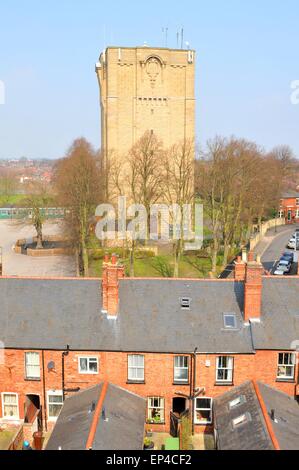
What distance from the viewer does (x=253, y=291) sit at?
861 inches

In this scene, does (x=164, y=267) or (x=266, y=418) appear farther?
(x=164, y=267)

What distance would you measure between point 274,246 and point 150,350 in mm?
40301

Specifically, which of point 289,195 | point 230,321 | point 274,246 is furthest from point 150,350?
point 289,195

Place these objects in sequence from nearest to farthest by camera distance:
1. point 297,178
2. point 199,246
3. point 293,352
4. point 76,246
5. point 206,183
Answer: point 293,352, point 76,246, point 206,183, point 199,246, point 297,178

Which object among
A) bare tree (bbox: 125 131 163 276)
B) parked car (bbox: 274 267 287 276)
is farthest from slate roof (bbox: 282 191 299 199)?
parked car (bbox: 274 267 287 276)

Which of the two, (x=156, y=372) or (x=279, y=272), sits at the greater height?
(x=156, y=372)

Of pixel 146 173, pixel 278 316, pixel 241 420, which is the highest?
pixel 146 173

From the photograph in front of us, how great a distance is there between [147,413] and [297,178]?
106 metres

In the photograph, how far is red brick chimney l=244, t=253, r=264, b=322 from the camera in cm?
2152

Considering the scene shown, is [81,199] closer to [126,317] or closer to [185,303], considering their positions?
[126,317]

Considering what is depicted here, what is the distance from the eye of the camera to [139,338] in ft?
71.3

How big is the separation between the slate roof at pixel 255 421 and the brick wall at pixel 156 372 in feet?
1.87
